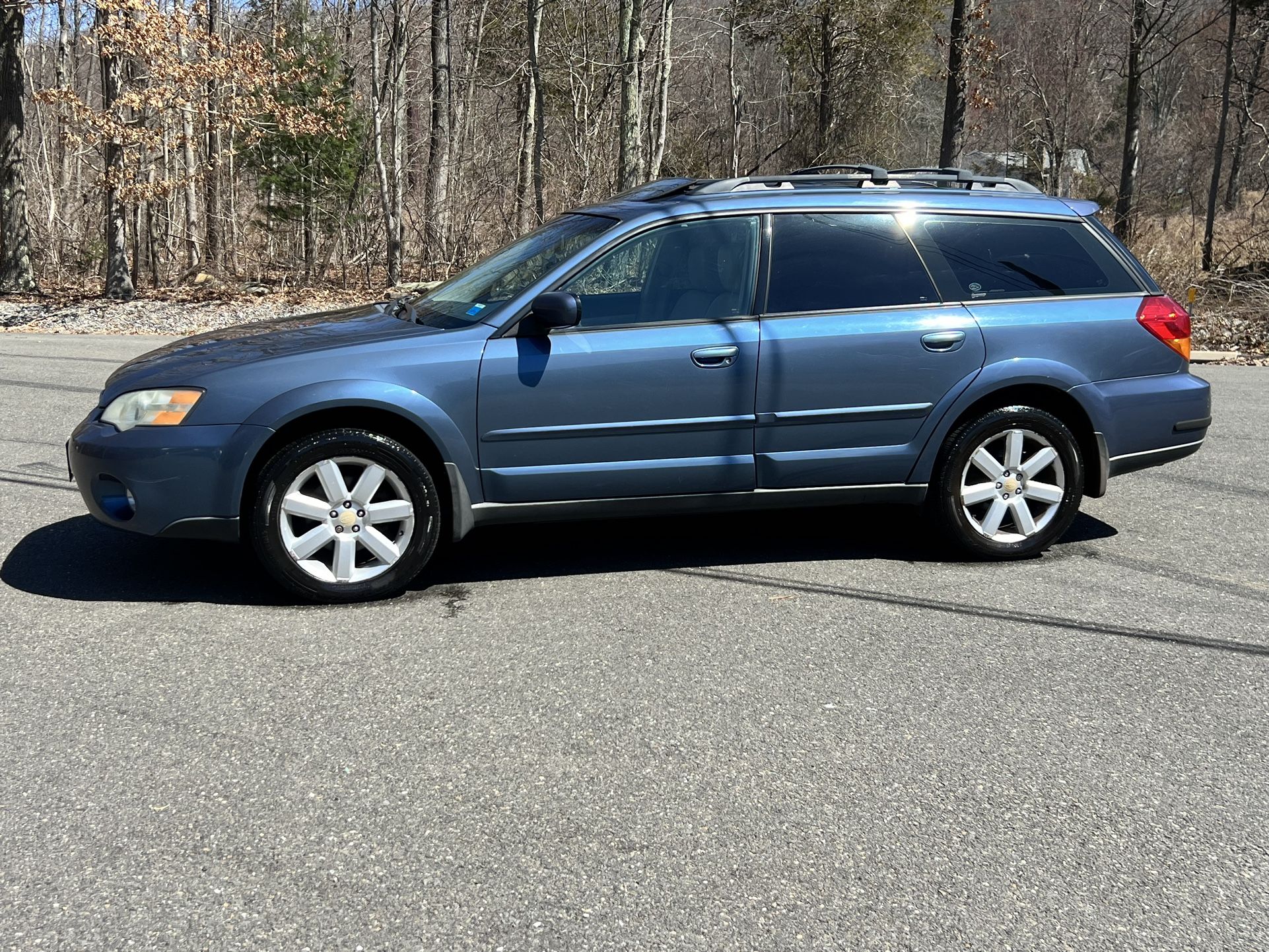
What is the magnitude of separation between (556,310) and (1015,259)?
2.34 m

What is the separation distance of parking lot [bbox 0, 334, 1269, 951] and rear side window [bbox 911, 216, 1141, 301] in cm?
132

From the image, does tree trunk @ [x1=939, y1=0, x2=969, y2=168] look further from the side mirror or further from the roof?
the side mirror

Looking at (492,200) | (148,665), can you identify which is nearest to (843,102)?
(492,200)

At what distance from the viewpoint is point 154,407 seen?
486cm

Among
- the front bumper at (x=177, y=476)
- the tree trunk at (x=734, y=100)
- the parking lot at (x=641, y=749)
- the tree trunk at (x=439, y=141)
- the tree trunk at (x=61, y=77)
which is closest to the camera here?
the parking lot at (x=641, y=749)

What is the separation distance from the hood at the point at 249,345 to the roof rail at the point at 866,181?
1586mm

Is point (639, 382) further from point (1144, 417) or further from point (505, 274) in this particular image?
point (1144, 417)

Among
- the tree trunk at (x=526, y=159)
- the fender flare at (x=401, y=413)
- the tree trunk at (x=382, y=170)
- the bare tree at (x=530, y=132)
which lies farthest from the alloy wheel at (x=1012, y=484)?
the tree trunk at (x=526, y=159)

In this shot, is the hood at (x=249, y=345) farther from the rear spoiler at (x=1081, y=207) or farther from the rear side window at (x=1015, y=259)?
the rear spoiler at (x=1081, y=207)

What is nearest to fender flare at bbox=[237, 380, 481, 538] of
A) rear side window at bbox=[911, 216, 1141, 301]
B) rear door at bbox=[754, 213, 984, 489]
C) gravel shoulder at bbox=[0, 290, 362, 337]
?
rear door at bbox=[754, 213, 984, 489]

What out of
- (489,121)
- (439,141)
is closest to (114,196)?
(439,141)

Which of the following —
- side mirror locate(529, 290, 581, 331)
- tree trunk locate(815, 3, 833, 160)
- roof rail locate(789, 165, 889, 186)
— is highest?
tree trunk locate(815, 3, 833, 160)

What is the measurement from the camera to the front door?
5.07m

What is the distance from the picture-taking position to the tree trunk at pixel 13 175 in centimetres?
2119
